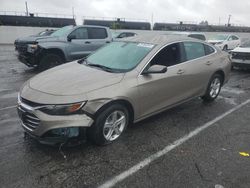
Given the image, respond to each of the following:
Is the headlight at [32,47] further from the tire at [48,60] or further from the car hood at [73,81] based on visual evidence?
the car hood at [73,81]

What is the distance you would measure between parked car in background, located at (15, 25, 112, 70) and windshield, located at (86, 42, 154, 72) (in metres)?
4.74

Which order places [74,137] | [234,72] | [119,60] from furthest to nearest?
[234,72] → [119,60] → [74,137]

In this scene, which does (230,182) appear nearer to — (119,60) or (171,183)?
(171,183)

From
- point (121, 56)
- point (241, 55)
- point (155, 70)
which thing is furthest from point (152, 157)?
point (241, 55)

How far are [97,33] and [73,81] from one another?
7178 mm

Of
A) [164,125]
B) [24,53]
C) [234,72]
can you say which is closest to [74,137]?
[164,125]

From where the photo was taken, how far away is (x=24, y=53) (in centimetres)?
911

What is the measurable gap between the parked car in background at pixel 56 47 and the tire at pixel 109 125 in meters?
6.19

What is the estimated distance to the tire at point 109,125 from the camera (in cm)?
342

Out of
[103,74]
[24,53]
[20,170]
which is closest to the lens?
[20,170]

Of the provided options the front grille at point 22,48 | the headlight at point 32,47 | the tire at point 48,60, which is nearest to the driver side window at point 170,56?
the tire at point 48,60

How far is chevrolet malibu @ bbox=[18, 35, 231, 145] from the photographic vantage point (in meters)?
3.20

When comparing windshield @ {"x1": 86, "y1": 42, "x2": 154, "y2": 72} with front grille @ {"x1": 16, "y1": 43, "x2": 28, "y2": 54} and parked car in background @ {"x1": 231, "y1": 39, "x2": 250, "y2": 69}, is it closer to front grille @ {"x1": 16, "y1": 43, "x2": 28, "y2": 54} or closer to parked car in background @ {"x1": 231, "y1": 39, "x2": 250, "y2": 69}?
front grille @ {"x1": 16, "y1": 43, "x2": 28, "y2": 54}

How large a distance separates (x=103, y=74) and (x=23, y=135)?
172 centimetres
